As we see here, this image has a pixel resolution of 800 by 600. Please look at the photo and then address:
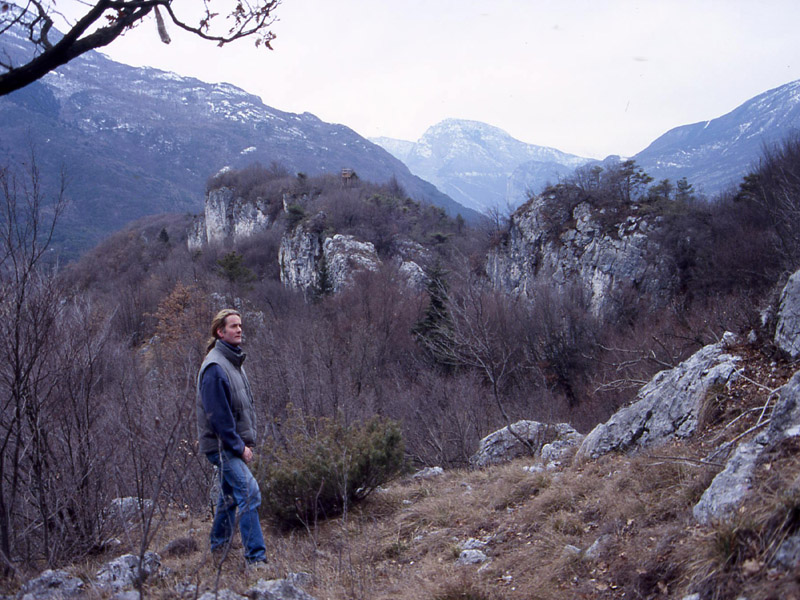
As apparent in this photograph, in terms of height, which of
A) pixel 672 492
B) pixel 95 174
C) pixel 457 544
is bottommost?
pixel 457 544

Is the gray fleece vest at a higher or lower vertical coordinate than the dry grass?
higher

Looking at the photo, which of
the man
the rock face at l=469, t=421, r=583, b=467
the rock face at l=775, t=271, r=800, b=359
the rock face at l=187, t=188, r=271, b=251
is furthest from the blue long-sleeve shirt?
the rock face at l=187, t=188, r=271, b=251

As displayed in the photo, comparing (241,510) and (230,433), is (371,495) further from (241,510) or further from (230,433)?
(230,433)

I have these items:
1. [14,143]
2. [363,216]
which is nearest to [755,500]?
[363,216]

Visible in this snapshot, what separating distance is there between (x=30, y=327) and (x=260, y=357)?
1513cm

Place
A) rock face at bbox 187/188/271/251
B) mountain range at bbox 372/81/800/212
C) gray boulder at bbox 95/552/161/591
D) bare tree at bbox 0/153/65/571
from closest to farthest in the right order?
gray boulder at bbox 95/552/161/591
bare tree at bbox 0/153/65/571
mountain range at bbox 372/81/800/212
rock face at bbox 187/188/271/251

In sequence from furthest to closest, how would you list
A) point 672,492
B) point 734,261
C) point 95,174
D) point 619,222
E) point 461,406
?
point 95,174 → point 619,222 → point 734,261 → point 461,406 → point 672,492

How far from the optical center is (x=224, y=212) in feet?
215

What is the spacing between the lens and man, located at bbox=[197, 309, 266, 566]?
379 cm

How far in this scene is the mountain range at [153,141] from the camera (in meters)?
83.5

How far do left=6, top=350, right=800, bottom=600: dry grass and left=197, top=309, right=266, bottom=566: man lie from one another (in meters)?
0.25

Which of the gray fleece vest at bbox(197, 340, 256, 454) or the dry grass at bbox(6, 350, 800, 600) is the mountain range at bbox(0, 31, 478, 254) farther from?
the gray fleece vest at bbox(197, 340, 256, 454)

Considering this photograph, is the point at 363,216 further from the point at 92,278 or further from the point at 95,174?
the point at 95,174

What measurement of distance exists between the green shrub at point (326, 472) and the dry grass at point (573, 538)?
0.21 meters
